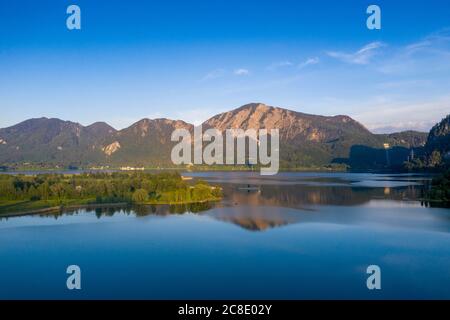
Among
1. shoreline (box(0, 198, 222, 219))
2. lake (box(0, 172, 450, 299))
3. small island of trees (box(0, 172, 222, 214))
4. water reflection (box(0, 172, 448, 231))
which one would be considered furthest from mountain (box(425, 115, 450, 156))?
shoreline (box(0, 198, 222, 219))

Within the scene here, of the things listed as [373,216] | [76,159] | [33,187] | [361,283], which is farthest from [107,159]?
[361,283]

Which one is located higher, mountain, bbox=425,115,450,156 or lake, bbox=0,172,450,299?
mountain, bbox=425,115,450,156

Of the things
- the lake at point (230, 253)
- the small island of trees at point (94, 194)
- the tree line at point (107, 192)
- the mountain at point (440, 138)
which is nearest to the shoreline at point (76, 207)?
the small island of trees at point (94, 194)

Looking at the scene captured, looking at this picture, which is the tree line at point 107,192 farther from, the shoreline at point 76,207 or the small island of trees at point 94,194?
the shoreline at point 76,207

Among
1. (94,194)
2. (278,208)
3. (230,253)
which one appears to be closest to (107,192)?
(94,194)

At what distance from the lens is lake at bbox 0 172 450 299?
18781mm

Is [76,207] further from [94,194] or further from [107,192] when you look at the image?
[107,192]

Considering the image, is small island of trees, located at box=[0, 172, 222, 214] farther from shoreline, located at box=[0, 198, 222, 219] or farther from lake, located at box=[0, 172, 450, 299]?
lake, located at box=[0, 172, 450, 299]

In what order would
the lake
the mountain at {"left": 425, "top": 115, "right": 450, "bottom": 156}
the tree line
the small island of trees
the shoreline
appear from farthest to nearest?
the mountain at {"left": 425, "top": 115, "right": 450, "bottom": 156} → the tree line → the small island of trees → the shoreline → the lake

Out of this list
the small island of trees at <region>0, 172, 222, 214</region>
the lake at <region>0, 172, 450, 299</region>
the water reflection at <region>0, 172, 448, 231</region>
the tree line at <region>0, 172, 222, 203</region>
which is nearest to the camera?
the lake at <region>0, 172, 450, 299</region>

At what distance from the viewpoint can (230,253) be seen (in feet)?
81.6

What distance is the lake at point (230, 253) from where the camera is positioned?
61.6 feet
